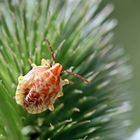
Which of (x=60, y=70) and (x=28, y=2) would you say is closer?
(x=60, y=70)

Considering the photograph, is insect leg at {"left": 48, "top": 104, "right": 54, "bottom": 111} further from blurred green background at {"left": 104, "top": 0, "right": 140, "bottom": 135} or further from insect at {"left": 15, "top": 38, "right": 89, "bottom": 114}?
blurred green background at {"left": 104, "top": 0, "right": 140, "bottom": 135}

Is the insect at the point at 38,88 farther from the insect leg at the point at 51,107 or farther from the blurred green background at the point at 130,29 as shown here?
the blurred green background at the point at 130,29

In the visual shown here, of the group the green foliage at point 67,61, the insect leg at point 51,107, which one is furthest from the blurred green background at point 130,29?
the insect leg at point 51,107

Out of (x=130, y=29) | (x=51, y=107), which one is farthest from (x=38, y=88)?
(x=130, y=29)

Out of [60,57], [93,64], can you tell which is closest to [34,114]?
[60,57]

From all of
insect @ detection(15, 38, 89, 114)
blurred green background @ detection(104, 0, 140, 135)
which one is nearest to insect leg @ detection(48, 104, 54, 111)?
insect @ detection(15, 38, 89, 114)

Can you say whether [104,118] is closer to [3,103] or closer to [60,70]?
[60,70]
